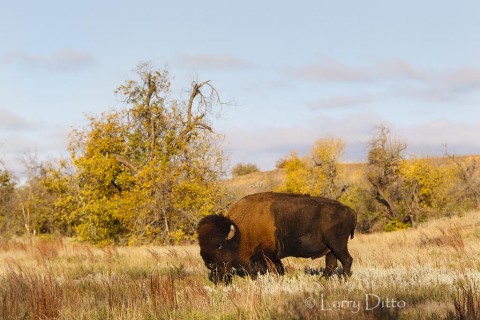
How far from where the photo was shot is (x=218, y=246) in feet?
27.7

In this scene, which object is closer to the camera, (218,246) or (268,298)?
(268,298)

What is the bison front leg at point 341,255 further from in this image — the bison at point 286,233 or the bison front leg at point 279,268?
the bison front leg at point 279,268

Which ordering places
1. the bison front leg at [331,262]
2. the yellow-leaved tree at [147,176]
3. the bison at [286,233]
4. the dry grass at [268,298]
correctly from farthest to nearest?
the yellow-leaved tree at [147,176] → the bison front leg at [331,262] → the bison at [286,233] → the dry grass at [268,298]

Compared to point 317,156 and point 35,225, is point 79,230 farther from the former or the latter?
point 317,156

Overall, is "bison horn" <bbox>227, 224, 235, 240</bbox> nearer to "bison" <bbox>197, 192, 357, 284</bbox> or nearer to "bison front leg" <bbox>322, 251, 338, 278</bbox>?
"bison" <bbox>197, 192, 357, 284</bbox>

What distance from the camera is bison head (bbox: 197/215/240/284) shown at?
832cm

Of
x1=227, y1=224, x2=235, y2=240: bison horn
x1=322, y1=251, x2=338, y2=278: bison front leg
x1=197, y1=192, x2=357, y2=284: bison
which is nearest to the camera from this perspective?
x1=197, y1=192, x2=357, y2=284: bison

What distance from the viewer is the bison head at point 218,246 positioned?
8320 mm

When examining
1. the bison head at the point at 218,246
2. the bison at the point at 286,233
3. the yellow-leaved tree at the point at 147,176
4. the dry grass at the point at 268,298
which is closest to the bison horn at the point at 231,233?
the bison at the point at 286,233

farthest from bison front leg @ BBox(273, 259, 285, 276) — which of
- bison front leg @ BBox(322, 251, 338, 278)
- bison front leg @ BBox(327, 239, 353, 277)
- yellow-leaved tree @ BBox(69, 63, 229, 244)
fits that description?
yellow-leaved tree @ BBox(69, 63, 229, 244)

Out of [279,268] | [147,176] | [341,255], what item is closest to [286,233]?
[279,268]

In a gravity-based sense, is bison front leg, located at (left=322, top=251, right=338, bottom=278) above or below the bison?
below

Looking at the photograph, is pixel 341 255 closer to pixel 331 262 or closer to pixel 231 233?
pixel 331 262

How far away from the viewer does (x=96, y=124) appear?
26.9 meters
